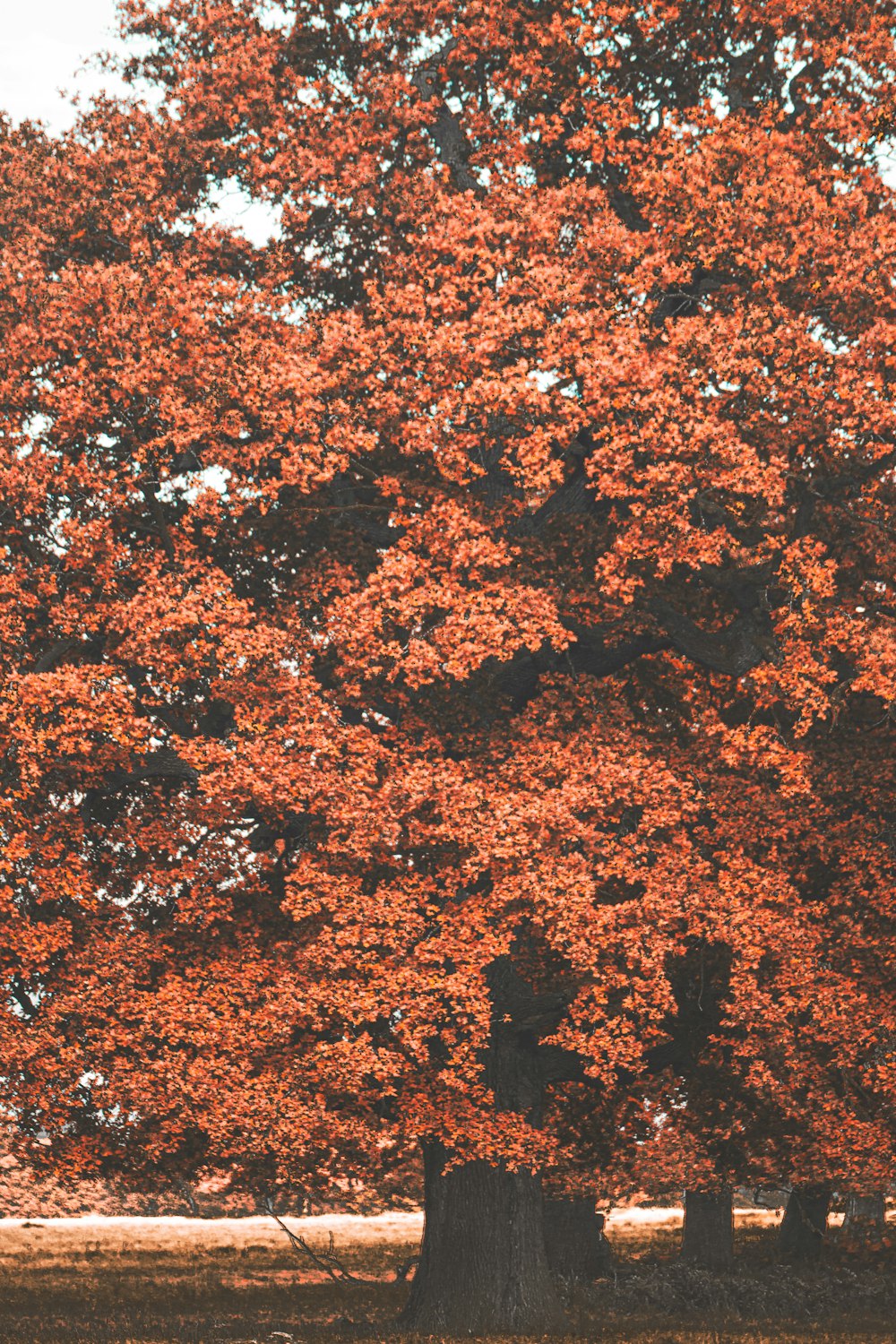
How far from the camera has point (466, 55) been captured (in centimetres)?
2088

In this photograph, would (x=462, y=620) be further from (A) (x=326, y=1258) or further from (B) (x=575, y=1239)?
(A) (x=326, y=1258)

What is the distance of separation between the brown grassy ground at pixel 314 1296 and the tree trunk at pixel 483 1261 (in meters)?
0.70

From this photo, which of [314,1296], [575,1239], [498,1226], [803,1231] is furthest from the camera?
[803,1231]

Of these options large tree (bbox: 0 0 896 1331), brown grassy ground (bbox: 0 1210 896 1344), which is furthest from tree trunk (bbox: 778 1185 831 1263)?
large tree (bbox: 0 0 896 1331)

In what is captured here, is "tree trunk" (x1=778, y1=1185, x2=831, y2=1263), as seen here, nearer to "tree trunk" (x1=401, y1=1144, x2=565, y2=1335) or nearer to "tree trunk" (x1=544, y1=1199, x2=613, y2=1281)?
"tree trunk" (x1=544, y1=1199, x2=613, y2=1281)

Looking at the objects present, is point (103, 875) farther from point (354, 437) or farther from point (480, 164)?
point (480, 164)

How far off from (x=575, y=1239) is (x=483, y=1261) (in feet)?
27.9

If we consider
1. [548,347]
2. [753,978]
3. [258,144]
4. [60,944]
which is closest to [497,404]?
[548,347]

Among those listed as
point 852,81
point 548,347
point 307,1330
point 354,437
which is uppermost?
point 852,81

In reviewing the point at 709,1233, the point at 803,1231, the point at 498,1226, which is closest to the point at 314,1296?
the point at 709,1233

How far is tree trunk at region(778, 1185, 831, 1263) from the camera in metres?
29.2

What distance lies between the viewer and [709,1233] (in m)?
29.1

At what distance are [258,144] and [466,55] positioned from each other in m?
3.63

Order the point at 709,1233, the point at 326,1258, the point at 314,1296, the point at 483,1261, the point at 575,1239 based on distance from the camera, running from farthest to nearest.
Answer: the point at 326,1258 < the point at 709,1233 < the point at 314,1296 < the point at 575,1239 < the point at 483,1261
